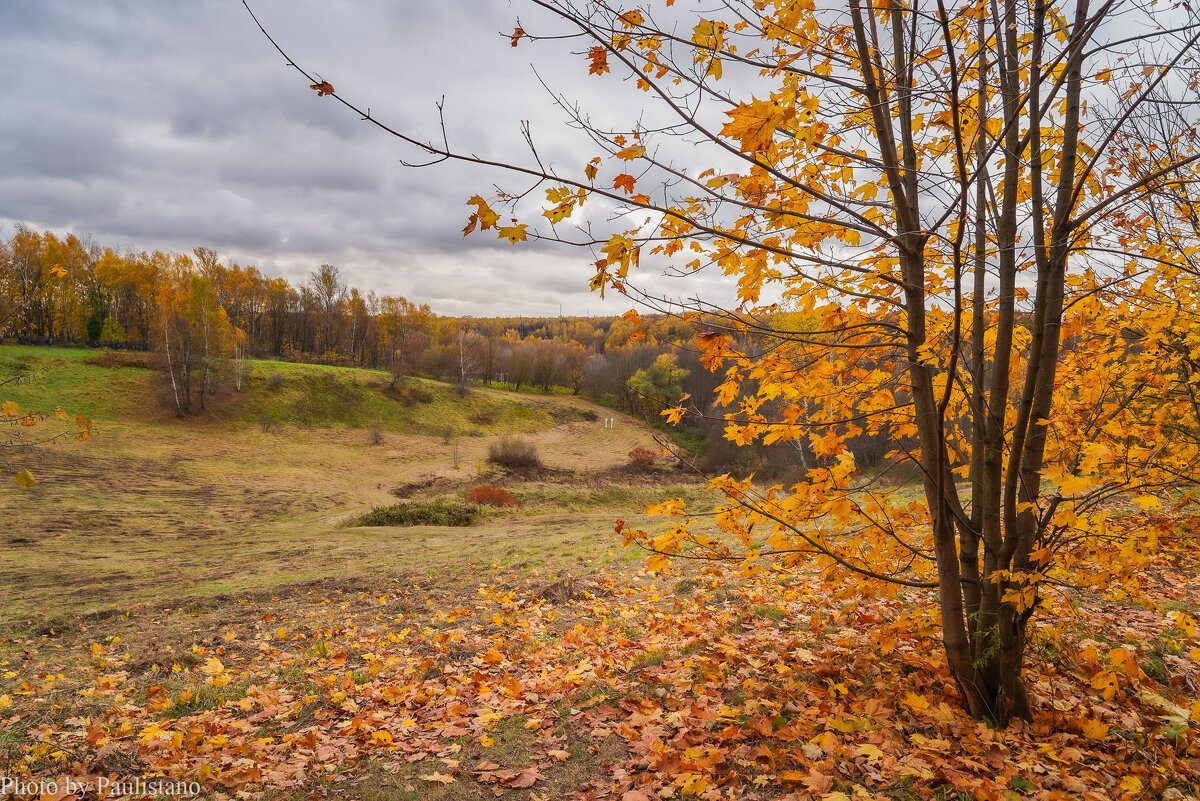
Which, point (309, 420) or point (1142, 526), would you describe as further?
point (309, 420)

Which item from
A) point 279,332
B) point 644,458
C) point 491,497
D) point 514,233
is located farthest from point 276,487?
point 279,332

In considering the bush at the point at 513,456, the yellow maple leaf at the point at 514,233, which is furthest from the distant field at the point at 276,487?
the yellow maple leaf at the point at 514,233

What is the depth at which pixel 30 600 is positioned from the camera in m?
8.65

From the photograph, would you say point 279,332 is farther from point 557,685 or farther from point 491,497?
point 557,685

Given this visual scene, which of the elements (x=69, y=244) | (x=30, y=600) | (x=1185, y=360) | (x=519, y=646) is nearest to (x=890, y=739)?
(x=519, y=646)

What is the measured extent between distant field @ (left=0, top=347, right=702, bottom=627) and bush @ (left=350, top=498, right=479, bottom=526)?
699 mm

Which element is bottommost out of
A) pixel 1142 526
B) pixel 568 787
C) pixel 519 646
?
pixel 519 646

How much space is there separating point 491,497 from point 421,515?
4.12 metres

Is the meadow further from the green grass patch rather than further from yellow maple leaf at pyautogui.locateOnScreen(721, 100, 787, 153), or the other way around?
the green grass patch

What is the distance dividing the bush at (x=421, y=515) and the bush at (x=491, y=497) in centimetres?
250

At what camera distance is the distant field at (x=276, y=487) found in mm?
10344

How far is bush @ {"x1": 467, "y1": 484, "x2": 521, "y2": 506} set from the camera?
21.7m

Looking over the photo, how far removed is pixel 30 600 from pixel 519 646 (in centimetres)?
916

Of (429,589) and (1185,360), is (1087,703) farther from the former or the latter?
(429,589)
